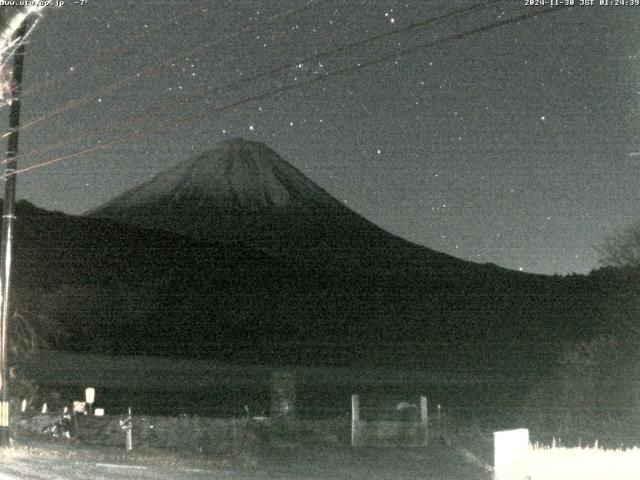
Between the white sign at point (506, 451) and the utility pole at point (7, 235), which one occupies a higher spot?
the utility pole at point (7, 235)

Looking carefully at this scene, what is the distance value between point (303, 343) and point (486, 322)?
2310cm

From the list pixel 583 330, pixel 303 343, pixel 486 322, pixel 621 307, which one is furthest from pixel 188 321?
pixel 621 307

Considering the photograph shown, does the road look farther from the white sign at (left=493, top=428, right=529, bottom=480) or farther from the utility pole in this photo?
the utility pole

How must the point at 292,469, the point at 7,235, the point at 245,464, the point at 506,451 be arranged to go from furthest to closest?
the point at 7,235, the point at 245,464, the point at 292,469, the point at 506,451

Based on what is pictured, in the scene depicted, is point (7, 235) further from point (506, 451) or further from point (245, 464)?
point (506, 451)

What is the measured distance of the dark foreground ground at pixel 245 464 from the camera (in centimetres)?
1298

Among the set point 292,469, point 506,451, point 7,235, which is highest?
point 7,235

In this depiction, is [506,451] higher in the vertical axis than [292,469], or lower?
higher

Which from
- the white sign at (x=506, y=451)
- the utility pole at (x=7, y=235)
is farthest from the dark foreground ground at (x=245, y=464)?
the white sign at (x=506, y=451)

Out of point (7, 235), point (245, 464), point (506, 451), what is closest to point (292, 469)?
point (245, 464)

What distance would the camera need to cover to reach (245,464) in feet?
46.9

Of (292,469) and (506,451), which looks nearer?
(506,451)

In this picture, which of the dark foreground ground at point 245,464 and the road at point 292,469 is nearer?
the road at point 292,469

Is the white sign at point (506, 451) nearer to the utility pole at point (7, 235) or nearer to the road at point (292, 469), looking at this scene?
the road at point (292, 469)
